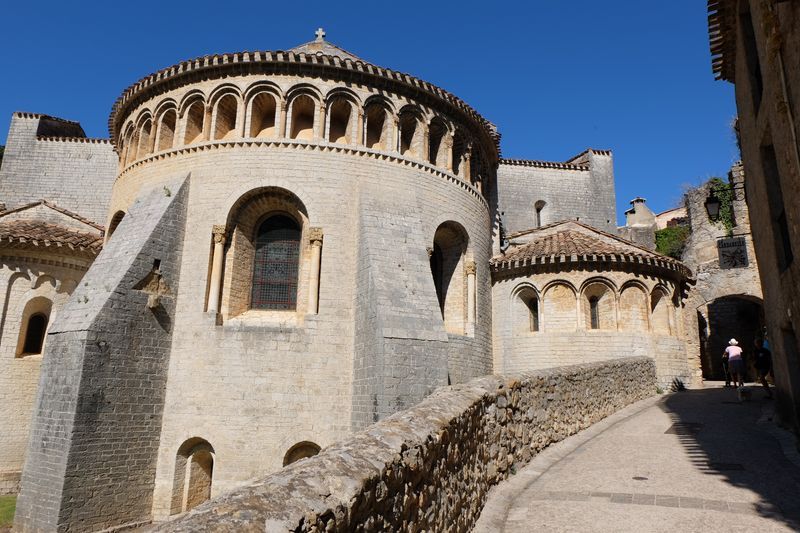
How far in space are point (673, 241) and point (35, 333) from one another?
28370 millimetres

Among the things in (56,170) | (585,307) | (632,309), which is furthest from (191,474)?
(56,170)

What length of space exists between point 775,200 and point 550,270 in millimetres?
8812

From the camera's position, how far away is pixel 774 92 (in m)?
7.33

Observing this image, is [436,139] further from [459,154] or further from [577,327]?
[577,327]

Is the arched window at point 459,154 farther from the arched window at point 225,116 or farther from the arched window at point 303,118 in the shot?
the arched window at point 225,116

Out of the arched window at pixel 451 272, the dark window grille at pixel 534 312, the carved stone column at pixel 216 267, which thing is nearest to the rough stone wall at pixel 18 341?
the carved stone column at pixel 216 267

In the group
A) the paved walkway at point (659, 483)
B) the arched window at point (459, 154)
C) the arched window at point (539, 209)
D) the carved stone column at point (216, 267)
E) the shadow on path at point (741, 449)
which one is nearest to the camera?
the paved walkway at point (659, 483)

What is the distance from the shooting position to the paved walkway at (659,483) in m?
5.42

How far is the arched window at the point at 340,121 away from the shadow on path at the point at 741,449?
33.6 ft

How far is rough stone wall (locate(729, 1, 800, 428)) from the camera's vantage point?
21.2 feet

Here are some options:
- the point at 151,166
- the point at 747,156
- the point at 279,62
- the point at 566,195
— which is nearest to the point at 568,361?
the point at 747,156

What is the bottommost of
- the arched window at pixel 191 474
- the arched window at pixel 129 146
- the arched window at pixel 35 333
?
the arched window at pixel 191 474

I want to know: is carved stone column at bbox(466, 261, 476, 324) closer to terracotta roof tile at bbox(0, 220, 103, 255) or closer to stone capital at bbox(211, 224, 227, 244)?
stone capital at bbox(211, 224, 227, 244)

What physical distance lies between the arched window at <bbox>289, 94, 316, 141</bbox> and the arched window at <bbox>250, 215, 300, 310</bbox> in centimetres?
224
